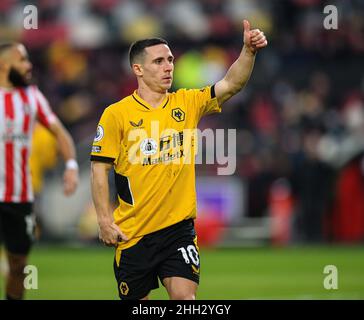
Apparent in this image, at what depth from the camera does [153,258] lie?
7434 millimetres

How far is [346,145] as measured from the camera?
18.0m

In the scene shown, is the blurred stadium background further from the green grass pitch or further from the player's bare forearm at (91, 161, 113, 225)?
the player's bare forearm at (91, 161, 113, 225)

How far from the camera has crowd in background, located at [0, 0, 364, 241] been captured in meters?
18.1

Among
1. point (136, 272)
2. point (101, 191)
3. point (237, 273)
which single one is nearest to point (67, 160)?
point (101, 191)

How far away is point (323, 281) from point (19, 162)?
15.0ft

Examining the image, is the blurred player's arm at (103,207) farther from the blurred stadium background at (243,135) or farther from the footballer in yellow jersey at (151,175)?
the blurred stadium background at (243,135)

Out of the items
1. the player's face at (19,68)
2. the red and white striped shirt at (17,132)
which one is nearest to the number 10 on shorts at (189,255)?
the red and white striped shirt at (17,132)

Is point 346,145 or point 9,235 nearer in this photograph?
point 9,235

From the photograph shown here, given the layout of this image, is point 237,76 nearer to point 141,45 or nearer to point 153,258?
point 141,45

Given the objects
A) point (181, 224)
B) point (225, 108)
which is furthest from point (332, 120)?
point (181, 224)

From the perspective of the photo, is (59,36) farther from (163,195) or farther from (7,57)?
(163,195)

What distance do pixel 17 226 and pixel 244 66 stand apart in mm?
3042

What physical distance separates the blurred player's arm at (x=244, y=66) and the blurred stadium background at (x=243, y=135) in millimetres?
3883

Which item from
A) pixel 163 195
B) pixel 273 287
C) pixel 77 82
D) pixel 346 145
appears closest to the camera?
pixel 163 195
